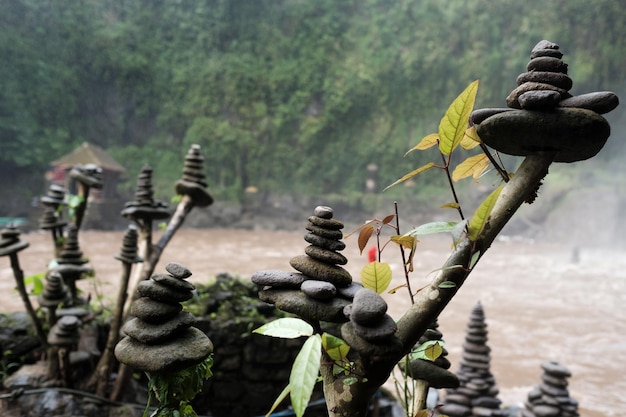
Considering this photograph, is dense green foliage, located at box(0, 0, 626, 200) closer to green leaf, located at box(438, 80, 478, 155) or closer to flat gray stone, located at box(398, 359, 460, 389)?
flat gray stone, located at box(398, 359, 460, 389)

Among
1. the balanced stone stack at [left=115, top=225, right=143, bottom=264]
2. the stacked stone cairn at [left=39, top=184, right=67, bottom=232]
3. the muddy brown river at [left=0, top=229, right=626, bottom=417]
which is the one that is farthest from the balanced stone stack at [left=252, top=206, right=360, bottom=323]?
Result: the muddy brown river at [left=0, top=229, right=626, bottom=417]

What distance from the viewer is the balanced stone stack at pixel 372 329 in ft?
1.39

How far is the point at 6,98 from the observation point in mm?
9750

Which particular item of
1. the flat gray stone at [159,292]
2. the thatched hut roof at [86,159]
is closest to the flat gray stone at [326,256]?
the flat gray stone at [159,292]

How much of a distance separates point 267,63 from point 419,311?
12.6 metres

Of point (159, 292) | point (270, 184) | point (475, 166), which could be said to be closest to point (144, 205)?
point (159, 292)

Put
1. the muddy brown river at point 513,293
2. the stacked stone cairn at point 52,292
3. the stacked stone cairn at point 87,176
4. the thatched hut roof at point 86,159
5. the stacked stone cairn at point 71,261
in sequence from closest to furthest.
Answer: the stacked stone cairn at point 52,292 < the stacked stone cairn at point 71,261 < the stacked stone cairn at point 87,176 < the muddy brown river at point 513,293 < the thatched hut roof at point 86,159

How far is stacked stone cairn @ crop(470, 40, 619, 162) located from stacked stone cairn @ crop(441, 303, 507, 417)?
1.30 m

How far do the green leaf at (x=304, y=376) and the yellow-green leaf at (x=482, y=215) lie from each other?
223 millimetres

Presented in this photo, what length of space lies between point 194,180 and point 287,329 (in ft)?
4.01

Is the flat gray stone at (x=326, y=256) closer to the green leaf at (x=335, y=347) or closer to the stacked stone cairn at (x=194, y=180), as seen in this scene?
the green leaf at (x=335, y=347)

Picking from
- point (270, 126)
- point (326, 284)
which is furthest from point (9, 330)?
point (270, 126)

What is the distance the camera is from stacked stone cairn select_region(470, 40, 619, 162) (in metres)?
0.46

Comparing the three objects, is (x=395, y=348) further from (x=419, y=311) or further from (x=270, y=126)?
(x=270, y=126)
